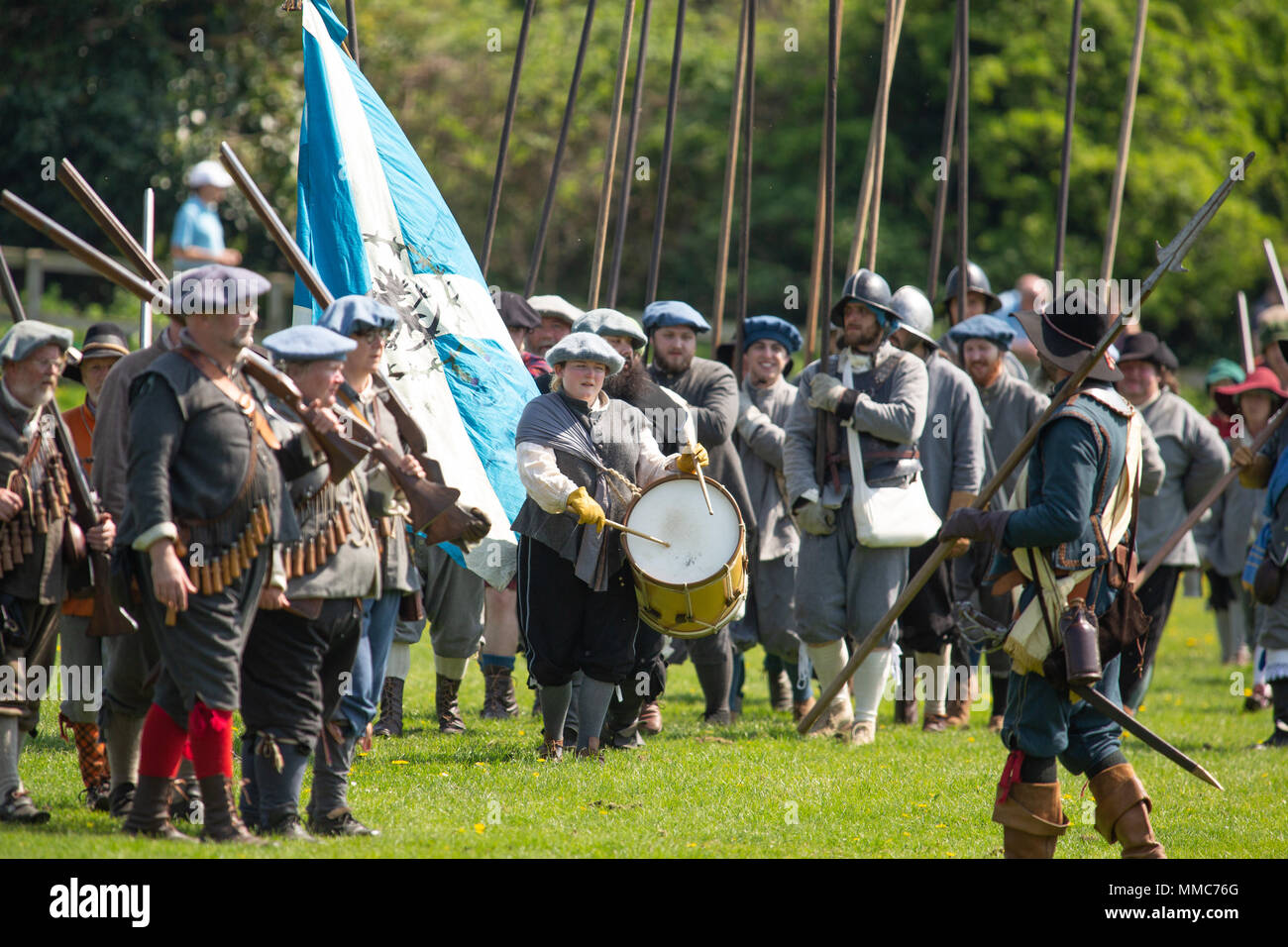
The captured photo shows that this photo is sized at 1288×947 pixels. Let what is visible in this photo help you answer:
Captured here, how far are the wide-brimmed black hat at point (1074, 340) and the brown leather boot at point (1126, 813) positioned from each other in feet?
4.76

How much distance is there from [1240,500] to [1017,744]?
25.2 feet

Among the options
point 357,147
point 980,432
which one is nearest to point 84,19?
point 357,147

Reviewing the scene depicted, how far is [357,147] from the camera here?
870cm

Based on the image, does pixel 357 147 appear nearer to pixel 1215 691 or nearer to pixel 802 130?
pixel 1215 691

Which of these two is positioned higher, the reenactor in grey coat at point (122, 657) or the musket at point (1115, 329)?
the musket at point (1115, 329)

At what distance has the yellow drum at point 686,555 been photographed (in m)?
7.71

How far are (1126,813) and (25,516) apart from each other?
13.8ft

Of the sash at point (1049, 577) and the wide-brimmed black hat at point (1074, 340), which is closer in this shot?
the sash at point (1049, 577)

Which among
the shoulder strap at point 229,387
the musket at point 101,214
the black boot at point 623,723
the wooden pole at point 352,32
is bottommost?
the black boot at point 623,723

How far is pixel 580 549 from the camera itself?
7797 mm

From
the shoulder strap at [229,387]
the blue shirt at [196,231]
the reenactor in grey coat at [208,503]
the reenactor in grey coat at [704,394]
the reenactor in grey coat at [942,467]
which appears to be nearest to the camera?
the reenactor in grey coat at [208,503]

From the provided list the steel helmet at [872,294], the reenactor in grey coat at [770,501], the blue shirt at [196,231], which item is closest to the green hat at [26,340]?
the steel helmet at [872,294]

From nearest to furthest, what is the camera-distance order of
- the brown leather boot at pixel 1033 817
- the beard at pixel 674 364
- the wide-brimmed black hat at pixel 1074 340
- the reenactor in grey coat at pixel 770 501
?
the brown leather boot at pixel 1033 817, the wide-brimmed black hat at pixel 1074 340, the beard at pixel 674 364, the reenactor in grey coat at pixel 770 501

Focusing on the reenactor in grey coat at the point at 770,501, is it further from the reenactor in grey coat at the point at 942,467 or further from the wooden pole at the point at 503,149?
the wooden pole at the point at 503,149
